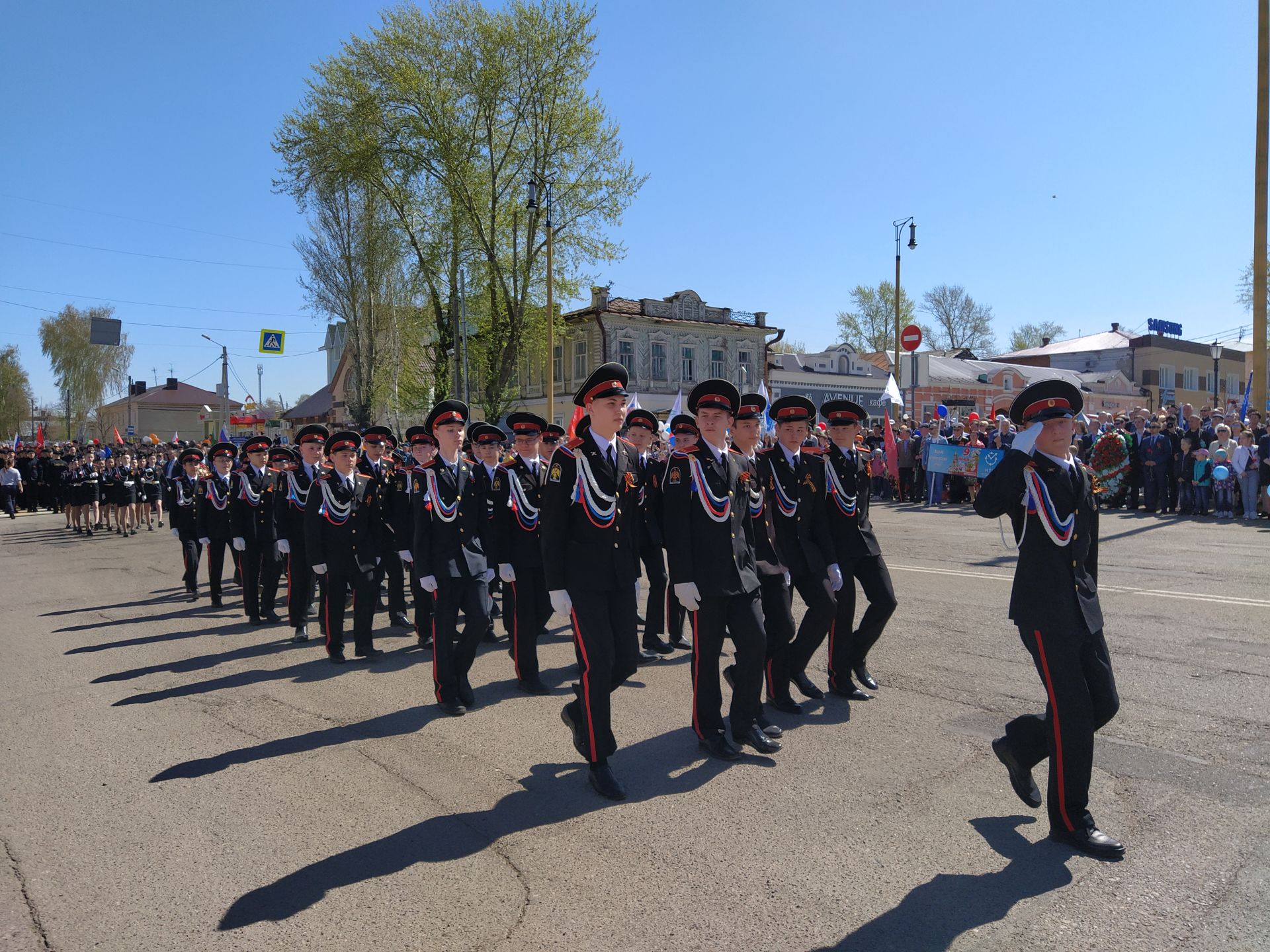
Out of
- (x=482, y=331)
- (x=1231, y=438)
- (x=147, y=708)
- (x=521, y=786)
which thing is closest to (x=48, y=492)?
(x=482, y=331)

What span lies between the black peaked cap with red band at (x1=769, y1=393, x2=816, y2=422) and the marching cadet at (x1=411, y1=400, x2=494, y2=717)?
7.71 ft

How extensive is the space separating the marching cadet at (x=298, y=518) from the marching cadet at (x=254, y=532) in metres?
0.59

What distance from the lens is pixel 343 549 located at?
25.9 ft

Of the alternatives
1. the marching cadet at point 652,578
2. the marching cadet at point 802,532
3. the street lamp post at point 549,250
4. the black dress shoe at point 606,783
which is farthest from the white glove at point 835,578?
the street lamp post at point 549,250

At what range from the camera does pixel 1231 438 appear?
18031mm

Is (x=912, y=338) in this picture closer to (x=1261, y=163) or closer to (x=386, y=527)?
(x=1261, y=163)

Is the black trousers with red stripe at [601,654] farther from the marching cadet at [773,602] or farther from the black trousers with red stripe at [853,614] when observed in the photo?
the black trousers with red stripe at [853,614]

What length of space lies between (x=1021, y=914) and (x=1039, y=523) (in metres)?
1.67

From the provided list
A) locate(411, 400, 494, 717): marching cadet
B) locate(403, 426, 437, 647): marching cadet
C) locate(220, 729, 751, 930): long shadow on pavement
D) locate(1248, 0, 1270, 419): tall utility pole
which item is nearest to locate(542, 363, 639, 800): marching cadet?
locate(220, 729, 751, 930): long shadow on pavement

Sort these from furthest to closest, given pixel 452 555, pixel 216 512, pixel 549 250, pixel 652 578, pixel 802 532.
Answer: pixel 549 250, pixel 216 512, pixel 652 578, pixel 452 555, pixel 802 532

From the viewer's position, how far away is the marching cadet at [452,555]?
20.3ft

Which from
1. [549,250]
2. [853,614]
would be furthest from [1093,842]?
[549,250]

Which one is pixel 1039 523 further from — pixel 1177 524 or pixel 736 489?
pixel 1177 524

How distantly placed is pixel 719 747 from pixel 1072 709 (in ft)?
6.25
